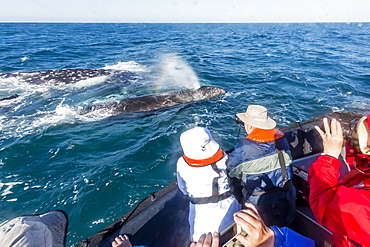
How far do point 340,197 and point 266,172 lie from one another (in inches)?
43.0

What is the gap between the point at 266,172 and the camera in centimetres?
278

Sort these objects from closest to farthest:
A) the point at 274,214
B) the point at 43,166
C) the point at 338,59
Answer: the point at 274,214
the point at 43,166
the point at 338,59

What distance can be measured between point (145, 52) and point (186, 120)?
24.4 meters

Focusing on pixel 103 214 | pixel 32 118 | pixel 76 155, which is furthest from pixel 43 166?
pixel 32 118

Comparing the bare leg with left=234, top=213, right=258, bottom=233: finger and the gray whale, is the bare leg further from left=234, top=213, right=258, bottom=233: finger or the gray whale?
the gray whale

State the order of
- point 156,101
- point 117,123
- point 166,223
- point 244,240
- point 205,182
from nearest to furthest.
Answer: point 244,240 < point 205,182 < point 166,223 < point 117,123 < point 156,101

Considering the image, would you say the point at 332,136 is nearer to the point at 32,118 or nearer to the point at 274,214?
the point at 274,214

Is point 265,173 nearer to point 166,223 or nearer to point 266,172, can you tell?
point 266,172

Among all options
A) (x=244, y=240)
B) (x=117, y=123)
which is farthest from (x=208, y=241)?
(x=117, y=123)

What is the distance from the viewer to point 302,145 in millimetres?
5996

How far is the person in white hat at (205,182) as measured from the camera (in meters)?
2.78

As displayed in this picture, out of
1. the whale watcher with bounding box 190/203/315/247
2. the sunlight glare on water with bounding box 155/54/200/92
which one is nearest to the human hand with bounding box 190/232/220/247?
the whale watcher with bounding box 190/203/315/247

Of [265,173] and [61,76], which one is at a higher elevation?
[265,173]

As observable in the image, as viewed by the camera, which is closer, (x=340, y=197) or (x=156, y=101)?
(x=340, y=197)
